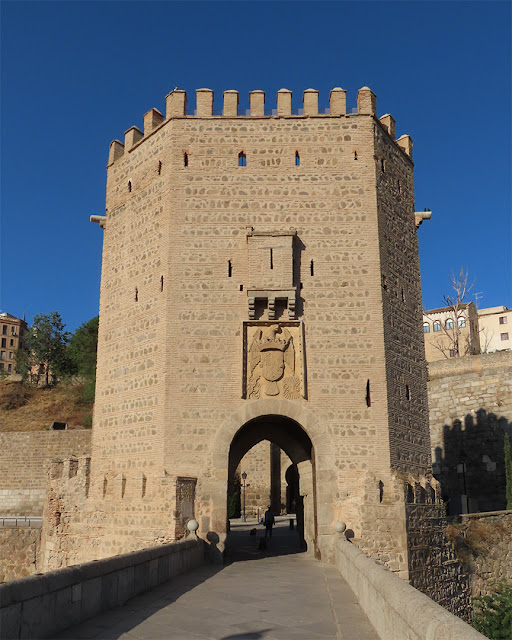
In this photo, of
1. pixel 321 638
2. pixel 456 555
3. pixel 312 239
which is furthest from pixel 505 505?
pixel 321 638

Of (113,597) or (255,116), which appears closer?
(113,597)

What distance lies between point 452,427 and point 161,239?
15864 mm

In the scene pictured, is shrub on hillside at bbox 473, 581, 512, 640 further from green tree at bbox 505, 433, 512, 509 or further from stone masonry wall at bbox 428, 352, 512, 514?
stone masonry wall at bbox 428, 352, 512, 514

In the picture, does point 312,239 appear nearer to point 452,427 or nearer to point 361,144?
point 361,144

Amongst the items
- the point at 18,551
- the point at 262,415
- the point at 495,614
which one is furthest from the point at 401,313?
the point at 18,551

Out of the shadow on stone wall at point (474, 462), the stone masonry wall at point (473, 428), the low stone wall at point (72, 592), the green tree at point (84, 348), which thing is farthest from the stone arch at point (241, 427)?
the green tree at point (84, 348)

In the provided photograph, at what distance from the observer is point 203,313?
42.5 ft

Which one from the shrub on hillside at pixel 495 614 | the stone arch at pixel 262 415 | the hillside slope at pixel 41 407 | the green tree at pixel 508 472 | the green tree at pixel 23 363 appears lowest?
the shrub on hillside at pixel 495 614

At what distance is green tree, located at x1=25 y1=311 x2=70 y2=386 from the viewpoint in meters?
45.4

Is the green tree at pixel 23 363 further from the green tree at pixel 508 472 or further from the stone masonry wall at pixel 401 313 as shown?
the stone masonry wall at pixel 401 313

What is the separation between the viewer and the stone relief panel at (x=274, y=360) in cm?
1249

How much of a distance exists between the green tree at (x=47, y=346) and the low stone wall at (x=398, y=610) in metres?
41.5

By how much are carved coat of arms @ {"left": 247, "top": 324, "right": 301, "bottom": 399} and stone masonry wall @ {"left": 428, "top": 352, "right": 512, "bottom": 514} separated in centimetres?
1251

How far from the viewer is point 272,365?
12.6 m
